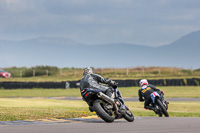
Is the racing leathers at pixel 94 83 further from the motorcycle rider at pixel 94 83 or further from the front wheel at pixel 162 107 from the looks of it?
the front wheel at pixel 162 107

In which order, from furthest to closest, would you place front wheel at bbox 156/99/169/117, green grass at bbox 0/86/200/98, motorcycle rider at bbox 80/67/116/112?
green grass at bbox 0/86/200/98
front wheel at bbox 156/99/169/117
motorcycle rider at bbox 80/67/116/112

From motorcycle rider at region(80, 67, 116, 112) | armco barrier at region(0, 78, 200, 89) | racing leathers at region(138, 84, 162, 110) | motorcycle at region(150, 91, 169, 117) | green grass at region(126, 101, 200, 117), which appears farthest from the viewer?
armco barrier at region(0, 78, 200, 89)

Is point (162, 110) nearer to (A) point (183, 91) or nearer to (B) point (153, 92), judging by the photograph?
(B) point (153, 92)

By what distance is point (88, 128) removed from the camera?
897cm

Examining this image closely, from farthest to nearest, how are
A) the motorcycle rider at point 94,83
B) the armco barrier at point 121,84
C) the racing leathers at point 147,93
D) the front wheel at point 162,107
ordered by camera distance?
the armco barrier at point 121,84 < the racing leathers at point 147,93 < the front wheel at point 162,107 < the motorcycle rider at point 94,83

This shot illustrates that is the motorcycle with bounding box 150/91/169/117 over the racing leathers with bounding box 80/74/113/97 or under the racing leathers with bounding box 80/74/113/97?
under

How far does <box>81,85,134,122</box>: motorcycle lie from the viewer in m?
10.2

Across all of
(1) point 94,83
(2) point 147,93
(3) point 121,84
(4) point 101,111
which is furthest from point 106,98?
(3) point 121,84

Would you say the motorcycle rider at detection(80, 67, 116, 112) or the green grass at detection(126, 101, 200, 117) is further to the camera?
the green grass at detection(126, 101, 200, 117)

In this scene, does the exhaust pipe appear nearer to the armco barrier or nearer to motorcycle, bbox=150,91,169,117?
motorcycle, bbox=150,91,169,117

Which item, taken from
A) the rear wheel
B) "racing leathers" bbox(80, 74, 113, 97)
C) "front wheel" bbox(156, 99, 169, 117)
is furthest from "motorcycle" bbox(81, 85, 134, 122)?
"front wheel" bbox(156, 99, 169, 117)

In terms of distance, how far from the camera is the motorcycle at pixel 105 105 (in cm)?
1023

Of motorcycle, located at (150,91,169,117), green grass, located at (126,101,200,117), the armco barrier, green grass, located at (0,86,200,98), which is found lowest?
green grass, located at (126,101,200,117)

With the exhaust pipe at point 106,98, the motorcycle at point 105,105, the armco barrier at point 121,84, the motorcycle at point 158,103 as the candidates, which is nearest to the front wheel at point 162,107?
the motorcycle at point 158,103
